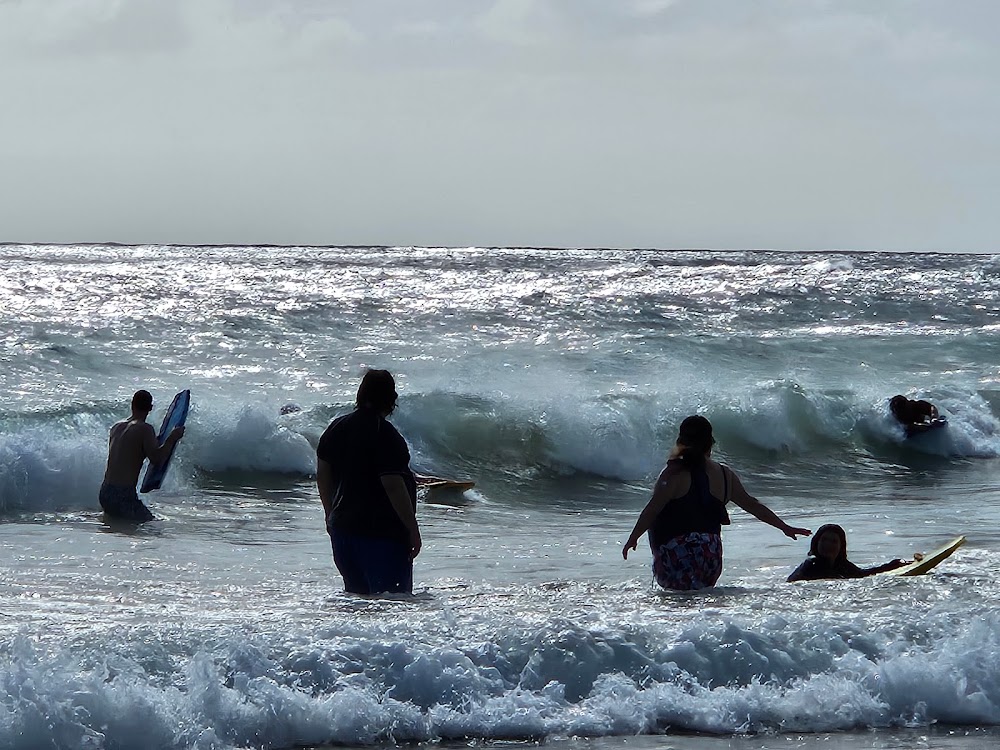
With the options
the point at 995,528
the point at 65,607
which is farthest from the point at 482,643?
the point at 995,528

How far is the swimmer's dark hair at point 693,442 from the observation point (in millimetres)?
7352

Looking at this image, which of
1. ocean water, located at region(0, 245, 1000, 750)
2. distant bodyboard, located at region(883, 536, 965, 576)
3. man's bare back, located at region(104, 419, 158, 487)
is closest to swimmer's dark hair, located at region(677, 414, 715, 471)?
ocean water, located at region(0, 245, 1000, 750)

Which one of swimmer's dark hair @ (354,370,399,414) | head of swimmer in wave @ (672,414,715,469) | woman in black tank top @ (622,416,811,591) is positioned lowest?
woman in black tank top @ (622,416,811,591)

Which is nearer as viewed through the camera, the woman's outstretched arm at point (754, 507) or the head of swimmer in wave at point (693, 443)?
the head of swimmer in wave at point (693, 443)

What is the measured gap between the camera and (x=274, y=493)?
50.0 ft

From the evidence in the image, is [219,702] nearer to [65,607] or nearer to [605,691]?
[605,691]

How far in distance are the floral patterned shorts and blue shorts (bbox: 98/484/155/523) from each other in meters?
5.96

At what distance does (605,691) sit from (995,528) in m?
6.70

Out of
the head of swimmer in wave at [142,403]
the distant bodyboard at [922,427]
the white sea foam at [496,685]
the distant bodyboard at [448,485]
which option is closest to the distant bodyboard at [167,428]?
the head of swimmer in wave at [142,403]

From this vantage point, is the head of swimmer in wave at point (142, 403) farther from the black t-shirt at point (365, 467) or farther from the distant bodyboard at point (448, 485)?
the black t-shirt at point (365, 467)

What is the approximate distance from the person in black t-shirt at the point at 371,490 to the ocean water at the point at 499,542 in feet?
0.75

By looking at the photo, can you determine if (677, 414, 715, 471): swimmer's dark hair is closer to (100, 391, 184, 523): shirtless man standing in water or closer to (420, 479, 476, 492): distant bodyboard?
(100, 391, 184, 523): shirtless man standing in water

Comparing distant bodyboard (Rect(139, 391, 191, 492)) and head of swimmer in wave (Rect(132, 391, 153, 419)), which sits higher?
→ head of swimmer in wave (Rect(132, 391, 153, 419))

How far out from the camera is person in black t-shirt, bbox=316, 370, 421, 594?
274 inches
